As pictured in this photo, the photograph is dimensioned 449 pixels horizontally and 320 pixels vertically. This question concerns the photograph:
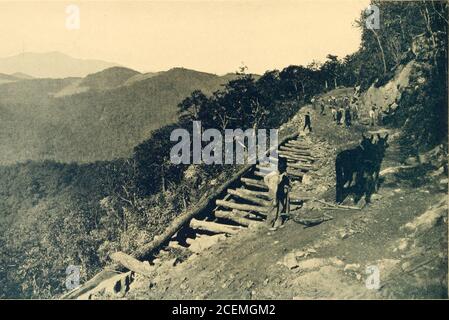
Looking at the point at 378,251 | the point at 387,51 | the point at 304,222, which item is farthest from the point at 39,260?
the point at 387,51

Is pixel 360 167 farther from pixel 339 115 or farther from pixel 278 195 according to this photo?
pixel 339 115

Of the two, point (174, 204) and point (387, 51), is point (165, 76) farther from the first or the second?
point (387, 51)

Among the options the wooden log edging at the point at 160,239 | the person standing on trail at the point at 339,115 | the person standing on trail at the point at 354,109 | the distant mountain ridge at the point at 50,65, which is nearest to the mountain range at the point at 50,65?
the distant mountain ridge at the point at 50,65

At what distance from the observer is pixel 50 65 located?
37.5ft

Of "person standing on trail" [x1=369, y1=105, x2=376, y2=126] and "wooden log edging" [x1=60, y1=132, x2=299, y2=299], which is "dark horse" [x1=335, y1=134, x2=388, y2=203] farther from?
"wooden log edging" [x1=60, y1=132, x2=299, y2=299]

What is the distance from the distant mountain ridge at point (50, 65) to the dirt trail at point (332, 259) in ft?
18.6

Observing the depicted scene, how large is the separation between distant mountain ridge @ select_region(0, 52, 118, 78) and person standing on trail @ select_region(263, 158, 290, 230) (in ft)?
17.6

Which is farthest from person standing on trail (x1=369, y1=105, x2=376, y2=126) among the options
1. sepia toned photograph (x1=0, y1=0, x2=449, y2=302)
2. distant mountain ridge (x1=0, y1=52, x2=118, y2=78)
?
distant mountain ridge (x1=0, y1=52, x2=118, y2=78)

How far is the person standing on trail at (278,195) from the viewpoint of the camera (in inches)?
346

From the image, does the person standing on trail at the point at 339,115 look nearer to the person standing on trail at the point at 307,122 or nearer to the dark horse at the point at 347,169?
the person standing on trail at the point at 307,122

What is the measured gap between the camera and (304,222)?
27.9ft

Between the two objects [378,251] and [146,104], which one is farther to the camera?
[146,104]
